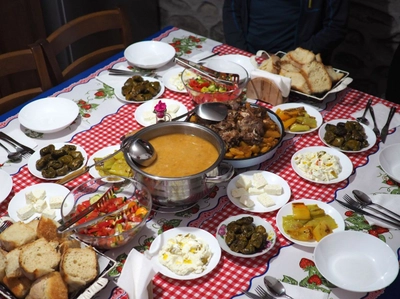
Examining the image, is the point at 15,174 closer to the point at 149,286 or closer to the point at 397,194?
the point at 149,286

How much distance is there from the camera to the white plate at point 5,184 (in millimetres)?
1969

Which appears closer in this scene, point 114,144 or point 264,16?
point 114,144

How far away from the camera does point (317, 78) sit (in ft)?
8.43

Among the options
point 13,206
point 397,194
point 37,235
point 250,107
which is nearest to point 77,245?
point 37,235

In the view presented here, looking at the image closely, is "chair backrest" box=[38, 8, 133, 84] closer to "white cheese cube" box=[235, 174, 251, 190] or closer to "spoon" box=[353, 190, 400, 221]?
"white cheese cube" box=[235, 174, 251, 190]

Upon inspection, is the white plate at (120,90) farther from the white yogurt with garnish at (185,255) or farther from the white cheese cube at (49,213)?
the white yogurt with garnish at (185,255)

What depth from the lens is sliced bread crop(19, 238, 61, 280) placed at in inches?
59.4

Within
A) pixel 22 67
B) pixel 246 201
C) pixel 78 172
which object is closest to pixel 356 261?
pixel 246 201

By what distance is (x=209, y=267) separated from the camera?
1.66m

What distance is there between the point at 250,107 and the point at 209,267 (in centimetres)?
91

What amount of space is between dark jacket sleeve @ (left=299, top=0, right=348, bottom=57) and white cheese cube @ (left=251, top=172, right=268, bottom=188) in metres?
1.65

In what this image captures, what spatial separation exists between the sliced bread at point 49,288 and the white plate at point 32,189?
397 millimetres

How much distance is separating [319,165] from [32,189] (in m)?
1.22

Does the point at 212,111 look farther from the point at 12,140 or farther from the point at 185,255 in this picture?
the point at 12,140
